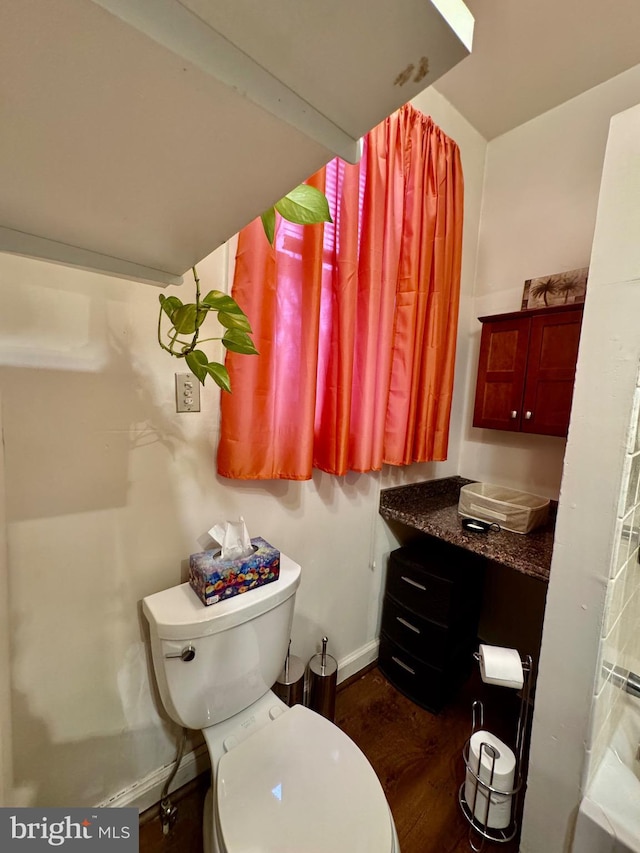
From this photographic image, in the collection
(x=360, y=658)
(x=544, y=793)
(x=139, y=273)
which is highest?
(x=139, y=273)

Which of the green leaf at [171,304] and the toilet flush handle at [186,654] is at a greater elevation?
the green leaf at [171,304]

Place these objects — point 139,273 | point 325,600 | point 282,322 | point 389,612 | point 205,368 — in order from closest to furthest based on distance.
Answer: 1. point 139,273
2. point 205,368
3. point 282,322
4. point 325,600
5. point 389,612

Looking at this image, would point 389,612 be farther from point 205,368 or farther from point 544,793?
point 205,368

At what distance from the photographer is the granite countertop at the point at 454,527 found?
3.71ft

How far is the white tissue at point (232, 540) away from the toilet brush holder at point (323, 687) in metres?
0.60

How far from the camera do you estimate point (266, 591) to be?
0.95m

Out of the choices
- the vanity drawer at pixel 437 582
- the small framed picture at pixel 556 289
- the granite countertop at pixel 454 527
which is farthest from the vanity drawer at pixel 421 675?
the small framed picture at pixel 556 289

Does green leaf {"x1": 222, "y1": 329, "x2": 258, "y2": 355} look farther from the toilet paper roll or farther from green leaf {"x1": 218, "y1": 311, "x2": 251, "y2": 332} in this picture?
the toilet paper roll

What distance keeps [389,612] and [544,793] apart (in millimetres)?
730

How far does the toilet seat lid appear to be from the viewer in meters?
0.67

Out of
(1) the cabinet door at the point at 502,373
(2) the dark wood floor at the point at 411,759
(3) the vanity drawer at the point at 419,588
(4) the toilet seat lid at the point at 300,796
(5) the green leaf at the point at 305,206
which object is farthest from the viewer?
(1) the cabinet door at the point at 502,373

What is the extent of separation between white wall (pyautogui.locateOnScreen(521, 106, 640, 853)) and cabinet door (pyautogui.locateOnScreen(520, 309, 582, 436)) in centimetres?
59

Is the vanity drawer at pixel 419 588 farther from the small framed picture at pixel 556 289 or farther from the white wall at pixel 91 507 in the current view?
the small framed picture at pixel 556 289

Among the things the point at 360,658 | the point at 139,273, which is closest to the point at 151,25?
the point at 139,273
